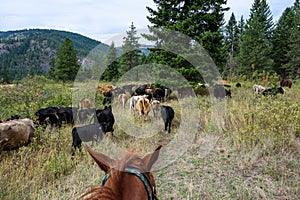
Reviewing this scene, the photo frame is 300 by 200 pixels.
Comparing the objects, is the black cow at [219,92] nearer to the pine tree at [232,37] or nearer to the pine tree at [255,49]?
the pine tree at [255,49]

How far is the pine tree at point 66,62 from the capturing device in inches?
1394

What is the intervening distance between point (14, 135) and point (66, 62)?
34727 mm

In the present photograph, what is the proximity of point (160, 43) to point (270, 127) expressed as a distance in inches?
273

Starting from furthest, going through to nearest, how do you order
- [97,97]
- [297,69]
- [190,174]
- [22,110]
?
[297,69], [97,97], [22,110], [190,174]

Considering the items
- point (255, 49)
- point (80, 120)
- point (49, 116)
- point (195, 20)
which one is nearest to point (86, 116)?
point (80, 120)

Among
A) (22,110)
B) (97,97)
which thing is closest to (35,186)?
(22,110)

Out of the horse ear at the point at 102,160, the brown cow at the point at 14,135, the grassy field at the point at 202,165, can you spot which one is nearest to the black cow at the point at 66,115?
the grassy field at the point at 202,165

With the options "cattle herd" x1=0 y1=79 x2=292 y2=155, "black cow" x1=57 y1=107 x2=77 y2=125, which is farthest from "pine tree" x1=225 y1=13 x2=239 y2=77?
"black cow" x1=57 y1=107 x2=77 y2=125

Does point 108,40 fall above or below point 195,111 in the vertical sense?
above

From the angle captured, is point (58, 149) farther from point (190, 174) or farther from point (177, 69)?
point (177, 69)

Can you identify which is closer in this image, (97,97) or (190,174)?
(190,174)

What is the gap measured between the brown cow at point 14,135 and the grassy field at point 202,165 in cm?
15

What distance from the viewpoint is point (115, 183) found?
1.04 metres

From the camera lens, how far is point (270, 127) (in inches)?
182
